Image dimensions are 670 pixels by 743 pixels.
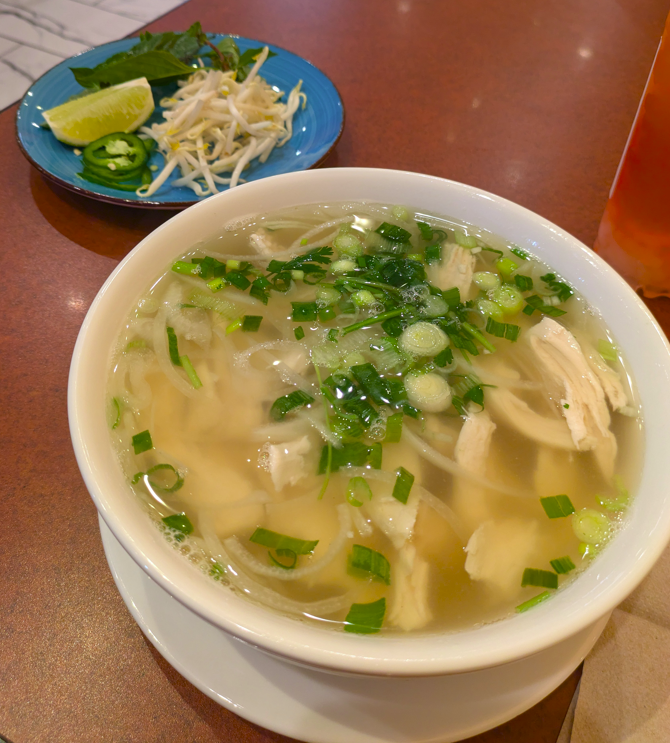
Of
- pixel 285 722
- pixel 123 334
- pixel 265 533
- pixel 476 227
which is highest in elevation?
pixel 476 227

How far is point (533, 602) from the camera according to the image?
993 millimetres

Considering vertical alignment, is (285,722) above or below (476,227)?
below

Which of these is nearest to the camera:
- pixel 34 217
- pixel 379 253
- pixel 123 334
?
pixel 123 334

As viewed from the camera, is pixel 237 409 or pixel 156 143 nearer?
pixel 237 409

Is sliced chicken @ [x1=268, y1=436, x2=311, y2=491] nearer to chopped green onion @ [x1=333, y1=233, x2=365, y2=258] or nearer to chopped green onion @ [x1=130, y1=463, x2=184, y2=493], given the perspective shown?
chopped green onion @ [x1=130, y1=463, x2=184, y2=493]

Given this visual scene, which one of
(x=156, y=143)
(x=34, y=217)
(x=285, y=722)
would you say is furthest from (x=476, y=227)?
(x=34, y=217)

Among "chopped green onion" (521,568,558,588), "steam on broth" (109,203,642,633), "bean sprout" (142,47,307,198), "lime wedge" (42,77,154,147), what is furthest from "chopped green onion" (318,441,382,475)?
"lime wedge" (42,77,154,147)

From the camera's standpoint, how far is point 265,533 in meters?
1.07

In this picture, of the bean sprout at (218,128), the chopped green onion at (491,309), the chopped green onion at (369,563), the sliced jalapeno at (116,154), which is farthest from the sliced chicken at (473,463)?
the sliced jalapeno at (116,154)

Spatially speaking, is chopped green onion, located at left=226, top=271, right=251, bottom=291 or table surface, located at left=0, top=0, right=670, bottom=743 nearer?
table surface, located at left=0, top=0, right=670, bottom=743

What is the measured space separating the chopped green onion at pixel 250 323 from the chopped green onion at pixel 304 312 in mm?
98

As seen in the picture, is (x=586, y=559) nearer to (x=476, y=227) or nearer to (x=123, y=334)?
(x=476, y=227)

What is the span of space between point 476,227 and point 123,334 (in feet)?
3.43

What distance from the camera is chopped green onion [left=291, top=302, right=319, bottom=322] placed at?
141 cm
